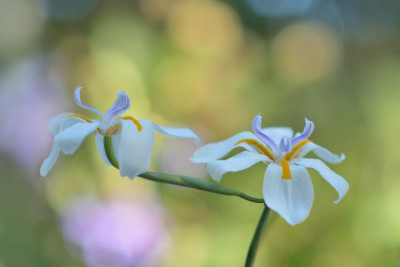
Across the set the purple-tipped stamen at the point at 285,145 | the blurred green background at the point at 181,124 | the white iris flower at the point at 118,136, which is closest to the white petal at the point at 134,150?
the white iris flower at the point at 118,136

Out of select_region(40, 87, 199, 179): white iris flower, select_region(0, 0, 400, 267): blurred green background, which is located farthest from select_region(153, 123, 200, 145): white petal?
select_region(0, 0, 400, 267): blurred green background

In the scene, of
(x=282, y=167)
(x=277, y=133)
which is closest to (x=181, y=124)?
(x=277, y=133)

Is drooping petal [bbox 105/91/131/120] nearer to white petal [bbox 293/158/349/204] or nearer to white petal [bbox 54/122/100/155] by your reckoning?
white petal [bbox 54/122/100/155]

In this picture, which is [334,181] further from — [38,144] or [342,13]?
[342,13]

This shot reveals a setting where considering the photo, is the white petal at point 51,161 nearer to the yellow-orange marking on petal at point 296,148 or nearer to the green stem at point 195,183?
the green stem at point 195,183

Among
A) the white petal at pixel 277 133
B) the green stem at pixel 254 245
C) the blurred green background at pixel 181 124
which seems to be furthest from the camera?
the blurred green background at pixel 181 124

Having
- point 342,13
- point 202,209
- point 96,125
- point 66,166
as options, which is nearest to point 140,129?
point 96,125
